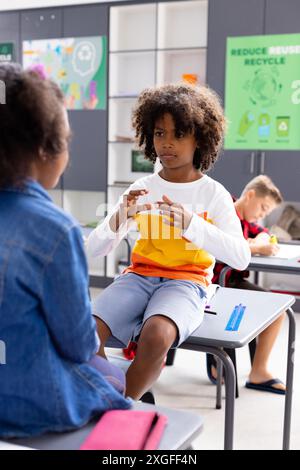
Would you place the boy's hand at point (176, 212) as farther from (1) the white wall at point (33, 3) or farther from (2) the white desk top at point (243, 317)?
(1) the white wall at point (33, 3)

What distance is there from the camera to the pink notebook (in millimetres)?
922

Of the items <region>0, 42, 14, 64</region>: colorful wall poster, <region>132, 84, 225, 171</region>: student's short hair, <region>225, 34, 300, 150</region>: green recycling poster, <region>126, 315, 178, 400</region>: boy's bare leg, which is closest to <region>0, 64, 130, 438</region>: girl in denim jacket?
<region>126, 315, 178, 400</region>: boy's bare leg

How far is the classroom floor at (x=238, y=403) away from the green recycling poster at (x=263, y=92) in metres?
1.69

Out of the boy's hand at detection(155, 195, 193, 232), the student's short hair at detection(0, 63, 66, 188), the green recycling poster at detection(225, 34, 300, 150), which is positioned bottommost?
the boy's hand at detection(155, 195, 193, 232)

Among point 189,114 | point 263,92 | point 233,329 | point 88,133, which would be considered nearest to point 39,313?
point 233,329

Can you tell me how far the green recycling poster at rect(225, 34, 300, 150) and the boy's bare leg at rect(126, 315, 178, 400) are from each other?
10.1 ft

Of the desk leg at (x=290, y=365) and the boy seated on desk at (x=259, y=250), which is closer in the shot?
the desk leg at (x=290, y=365)

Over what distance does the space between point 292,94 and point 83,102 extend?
180cm

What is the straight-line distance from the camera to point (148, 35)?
4.96m

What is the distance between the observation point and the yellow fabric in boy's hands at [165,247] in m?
1.78

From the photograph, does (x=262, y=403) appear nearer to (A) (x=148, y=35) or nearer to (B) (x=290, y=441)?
(B) (x=290, y=441)

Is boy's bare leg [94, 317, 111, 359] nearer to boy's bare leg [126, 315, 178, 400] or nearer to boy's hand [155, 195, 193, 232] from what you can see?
boy's bare leg [126, 315, 178, 400]

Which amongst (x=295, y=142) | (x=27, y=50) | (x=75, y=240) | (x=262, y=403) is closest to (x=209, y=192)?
(x=75, y=240)

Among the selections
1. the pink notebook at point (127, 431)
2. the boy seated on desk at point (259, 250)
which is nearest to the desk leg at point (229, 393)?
the pink notebook at point (127, 431)
